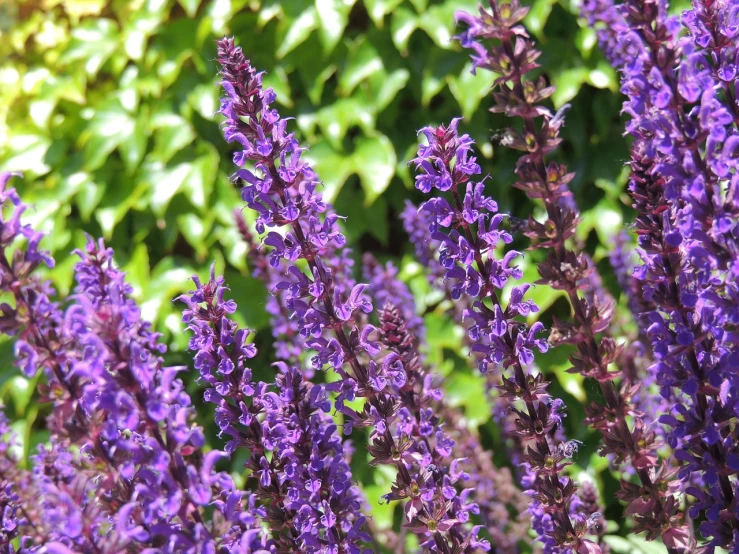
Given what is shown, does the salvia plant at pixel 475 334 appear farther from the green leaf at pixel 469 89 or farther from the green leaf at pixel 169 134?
the green leaf at pixel 169 134

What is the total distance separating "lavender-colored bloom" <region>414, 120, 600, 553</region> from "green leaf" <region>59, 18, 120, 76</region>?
11.6 feet

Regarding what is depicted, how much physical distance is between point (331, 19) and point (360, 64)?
0.28m

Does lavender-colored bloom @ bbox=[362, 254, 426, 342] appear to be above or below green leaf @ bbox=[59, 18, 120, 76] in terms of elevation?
below

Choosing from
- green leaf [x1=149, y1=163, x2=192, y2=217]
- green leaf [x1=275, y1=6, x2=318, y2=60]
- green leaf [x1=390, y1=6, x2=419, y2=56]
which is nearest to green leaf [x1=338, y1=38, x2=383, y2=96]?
green leaf [x1=390, y1=6, x2=419, y2=56]

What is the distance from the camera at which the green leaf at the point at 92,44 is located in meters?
4.77

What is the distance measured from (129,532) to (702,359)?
4.11 feet

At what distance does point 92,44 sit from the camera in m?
4.85

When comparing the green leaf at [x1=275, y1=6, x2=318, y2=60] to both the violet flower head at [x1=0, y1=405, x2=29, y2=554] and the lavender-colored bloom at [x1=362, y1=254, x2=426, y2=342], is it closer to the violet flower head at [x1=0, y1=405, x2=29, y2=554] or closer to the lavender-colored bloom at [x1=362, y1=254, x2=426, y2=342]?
the lavender-colored bloom at [x1=362, y1=254, x2=426, y2=342]

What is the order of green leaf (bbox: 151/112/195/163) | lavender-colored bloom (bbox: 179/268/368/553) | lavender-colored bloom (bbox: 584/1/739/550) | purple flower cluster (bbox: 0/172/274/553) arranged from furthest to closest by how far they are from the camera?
green leaf (bbox: 151/112/195/163), lavender-colored bloom (bbox: 179/268/368/553), lavender-colored bloom (bbox: 584/1/739/550), purple flower cluster (bbox: 0/172/274/553)

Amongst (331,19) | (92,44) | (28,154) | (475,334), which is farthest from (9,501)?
(92,44)

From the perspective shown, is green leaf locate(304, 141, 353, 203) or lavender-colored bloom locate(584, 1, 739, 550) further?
green leaf locate(304, 141, 353, 203)

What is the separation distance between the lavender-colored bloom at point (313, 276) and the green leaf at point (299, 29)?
2539mm

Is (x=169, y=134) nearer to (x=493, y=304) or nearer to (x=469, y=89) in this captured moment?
(x=469, y=89)

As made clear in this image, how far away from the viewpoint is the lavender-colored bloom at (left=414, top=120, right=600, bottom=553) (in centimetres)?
180
